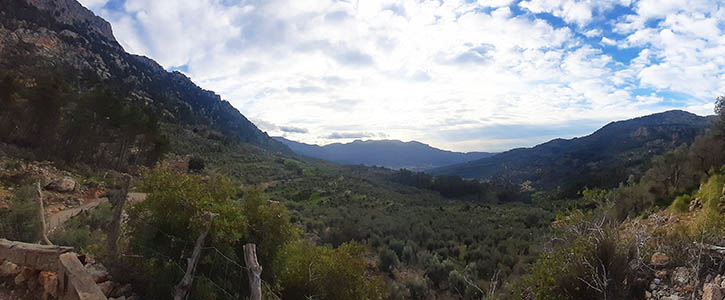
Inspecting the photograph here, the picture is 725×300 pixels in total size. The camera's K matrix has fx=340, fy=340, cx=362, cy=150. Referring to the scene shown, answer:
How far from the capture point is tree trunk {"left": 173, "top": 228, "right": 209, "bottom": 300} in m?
5.72

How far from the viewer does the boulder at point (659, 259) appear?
6312 millimetres

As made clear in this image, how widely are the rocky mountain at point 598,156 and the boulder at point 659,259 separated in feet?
196

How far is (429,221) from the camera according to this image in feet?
80.2

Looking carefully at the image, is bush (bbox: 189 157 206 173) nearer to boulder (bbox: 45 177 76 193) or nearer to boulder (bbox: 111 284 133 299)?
boulder (bbox: 45 177 76 193)

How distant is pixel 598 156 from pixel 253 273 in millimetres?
123817

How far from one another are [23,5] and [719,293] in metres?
95.7

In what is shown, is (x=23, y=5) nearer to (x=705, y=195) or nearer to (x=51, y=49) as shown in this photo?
(x=51, y=49)

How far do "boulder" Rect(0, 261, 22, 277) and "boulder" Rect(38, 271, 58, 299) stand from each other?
0.70 metres

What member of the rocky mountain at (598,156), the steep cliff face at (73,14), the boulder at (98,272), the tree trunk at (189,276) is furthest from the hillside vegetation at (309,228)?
the rocky mountain at (598,156)

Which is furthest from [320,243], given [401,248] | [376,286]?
[376,286]

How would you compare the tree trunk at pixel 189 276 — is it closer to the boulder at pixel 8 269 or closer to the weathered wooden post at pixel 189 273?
the weathered wooden post at pixel 189 273

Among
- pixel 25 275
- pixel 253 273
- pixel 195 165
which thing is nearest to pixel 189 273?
pixel 253 273

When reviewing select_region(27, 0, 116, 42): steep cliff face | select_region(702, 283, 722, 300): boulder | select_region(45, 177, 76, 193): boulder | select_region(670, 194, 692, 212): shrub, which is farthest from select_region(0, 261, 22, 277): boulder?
select_region(27, 0, 116, 42): steep cliff face

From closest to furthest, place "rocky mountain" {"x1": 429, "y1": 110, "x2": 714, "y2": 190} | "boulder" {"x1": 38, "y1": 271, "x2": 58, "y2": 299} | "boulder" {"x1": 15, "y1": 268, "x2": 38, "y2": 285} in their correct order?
"boulder" {"x1": 38, "y1": 271, "x2": 58, "y2": 299} < "boulder" {"x1": 15, "y1": 268, "x2": 38, "y2": 285} < "rocky mountain" {"x1": 429, "y1": 110, "x2": 714, "y2": 190}
